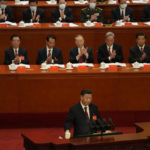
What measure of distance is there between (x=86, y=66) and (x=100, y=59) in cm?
107

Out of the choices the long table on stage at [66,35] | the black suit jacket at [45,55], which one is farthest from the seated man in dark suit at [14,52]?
the long table on stage at [66,35]

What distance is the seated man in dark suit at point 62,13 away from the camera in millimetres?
11547

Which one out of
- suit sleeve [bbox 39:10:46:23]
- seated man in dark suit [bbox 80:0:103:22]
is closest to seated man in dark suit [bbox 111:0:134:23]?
seated man in dark suit [bbox 80:0:103:22]

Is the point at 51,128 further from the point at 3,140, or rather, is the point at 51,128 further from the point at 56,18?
the point at 56,18

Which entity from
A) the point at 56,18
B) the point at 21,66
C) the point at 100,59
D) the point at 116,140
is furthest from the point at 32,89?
the point at 56,18

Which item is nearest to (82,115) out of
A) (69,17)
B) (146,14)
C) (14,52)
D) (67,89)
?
(67,89)

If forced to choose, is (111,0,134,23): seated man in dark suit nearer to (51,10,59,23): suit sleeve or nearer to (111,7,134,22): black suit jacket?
(111,7,134,22): black suit jacket

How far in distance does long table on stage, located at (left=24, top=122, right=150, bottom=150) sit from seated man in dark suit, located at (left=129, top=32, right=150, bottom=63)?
12.5 ft

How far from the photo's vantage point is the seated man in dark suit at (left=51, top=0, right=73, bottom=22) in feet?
37.9

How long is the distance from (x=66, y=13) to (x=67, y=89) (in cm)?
400

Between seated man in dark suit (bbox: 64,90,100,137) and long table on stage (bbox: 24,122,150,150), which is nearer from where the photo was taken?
long table on stage (bbox: 24,122,150,150)

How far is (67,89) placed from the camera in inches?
316

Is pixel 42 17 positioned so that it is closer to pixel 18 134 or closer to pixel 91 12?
pixel 91 12

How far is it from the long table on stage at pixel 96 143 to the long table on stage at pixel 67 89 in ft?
7.73
